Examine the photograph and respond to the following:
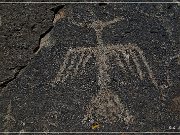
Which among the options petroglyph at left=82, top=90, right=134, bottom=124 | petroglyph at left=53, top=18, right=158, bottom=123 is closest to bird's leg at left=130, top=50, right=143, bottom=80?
petroglyph at left=53, top=18, right=158, bottom=123

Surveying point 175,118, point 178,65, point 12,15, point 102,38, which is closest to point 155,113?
point 175,118

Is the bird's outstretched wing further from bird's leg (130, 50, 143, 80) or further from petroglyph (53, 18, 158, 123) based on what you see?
bird's leg (130, 50, 143, 80)

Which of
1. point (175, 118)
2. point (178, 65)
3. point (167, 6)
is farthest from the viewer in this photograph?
point (167, 6)

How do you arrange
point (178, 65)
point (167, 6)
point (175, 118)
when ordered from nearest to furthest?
point (175, 118), point (178, 65), point (167, 6)

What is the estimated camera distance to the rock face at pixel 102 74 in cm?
218

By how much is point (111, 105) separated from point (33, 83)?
0.41 metres

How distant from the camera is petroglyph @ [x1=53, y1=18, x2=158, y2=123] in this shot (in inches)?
86.5

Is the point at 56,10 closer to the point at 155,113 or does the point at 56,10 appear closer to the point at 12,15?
the point at 12,15

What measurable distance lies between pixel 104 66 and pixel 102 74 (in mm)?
49

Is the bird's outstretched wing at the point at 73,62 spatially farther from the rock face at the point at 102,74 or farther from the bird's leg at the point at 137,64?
the bird's leg at the point at 137,64

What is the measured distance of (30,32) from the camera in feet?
7.84

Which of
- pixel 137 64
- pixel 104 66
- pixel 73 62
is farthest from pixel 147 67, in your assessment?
pixel 73 62

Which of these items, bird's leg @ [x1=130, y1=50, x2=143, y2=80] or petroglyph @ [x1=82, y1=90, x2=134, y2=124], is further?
bird's leg @ [x1=130, y1=50, x2=143, y2=80]

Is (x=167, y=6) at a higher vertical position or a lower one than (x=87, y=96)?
higher
